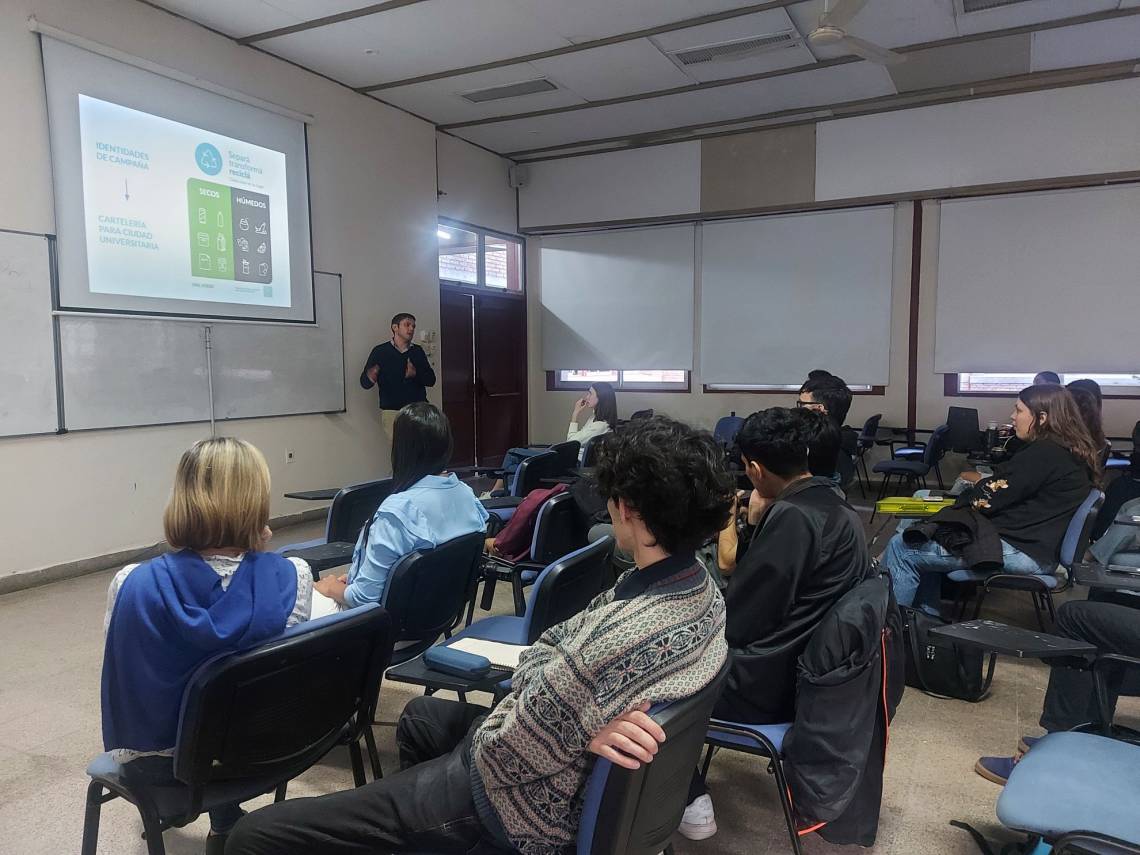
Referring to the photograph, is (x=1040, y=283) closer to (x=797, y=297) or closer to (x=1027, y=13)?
(x=797, y=297)

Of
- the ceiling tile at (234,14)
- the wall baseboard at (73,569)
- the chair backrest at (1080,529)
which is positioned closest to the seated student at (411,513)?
the chair backrest at (1080,529)

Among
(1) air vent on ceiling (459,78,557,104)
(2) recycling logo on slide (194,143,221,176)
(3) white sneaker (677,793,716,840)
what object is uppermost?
(1) air vent on ceiling (459,78,557,104)

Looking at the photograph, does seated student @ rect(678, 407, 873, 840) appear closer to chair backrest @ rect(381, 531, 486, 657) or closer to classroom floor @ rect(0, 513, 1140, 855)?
classroom floor @ rect(0, 513, 1140, 855)

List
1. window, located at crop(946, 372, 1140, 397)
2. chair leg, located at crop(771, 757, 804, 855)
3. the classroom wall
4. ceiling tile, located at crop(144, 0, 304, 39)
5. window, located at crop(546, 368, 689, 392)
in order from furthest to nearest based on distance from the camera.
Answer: window, located at crop(546, 368, 689, 392)
window, located at crop(946, 372, 1140, 397)
ceiling tile, located at crop(144, 0, 304, 39)
the classroom wall
chair leg, located at crop(771, 757, 804, 855)

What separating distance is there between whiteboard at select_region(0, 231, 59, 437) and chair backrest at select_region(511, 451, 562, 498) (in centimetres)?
276

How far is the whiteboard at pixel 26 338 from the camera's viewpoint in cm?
405

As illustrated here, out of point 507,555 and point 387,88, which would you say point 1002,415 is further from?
point 387,88

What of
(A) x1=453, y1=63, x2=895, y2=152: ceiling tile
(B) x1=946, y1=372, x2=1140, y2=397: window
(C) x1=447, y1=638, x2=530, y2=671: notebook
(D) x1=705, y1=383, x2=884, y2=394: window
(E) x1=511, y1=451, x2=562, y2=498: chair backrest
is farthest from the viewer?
(D) x1=705, y1=383, x2=884, y2=394: window

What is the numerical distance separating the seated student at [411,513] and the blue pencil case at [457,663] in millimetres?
303

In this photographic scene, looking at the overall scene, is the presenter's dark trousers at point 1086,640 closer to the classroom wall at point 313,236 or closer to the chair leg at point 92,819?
the chair leg at point 92,819

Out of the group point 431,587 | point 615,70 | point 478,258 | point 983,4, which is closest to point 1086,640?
point 431,587

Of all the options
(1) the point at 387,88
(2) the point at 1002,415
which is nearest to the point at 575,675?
(1) the point at 387,88

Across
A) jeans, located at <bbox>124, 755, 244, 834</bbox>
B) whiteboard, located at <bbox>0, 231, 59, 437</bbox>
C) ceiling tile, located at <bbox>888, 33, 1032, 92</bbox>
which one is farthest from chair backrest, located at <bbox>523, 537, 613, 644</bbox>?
ceiling tile, located at <bbox>888, 33, 1032, 92</bbox>

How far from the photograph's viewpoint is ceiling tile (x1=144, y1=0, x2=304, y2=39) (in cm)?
469
